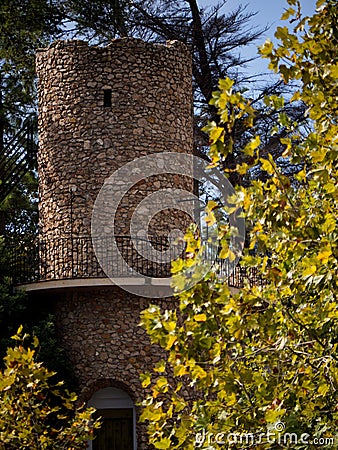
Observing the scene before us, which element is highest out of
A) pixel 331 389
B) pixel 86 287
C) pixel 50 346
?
pixel 86 287

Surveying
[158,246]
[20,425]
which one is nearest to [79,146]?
[158,246]

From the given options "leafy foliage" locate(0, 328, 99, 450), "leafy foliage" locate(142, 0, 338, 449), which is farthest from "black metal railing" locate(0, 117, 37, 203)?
"leafy foliage" locate(142, 0, 338, 449)

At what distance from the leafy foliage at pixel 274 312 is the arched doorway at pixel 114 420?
10293 mm

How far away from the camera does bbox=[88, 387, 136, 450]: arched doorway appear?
15.0m

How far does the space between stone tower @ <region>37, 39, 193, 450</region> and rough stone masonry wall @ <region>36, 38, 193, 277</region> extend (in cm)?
2

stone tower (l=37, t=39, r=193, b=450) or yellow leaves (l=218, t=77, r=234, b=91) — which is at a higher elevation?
stone tower (l=37, t=39, r=193, b=450)

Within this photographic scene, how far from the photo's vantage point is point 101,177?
1540cm

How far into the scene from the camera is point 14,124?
21.1m

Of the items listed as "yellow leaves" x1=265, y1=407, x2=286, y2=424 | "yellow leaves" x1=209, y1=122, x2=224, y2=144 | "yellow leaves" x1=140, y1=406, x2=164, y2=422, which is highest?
"yellow leaves" x1=209, y1=122, x2=224, y2=144

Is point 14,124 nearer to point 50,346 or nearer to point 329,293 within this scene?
point 50,346

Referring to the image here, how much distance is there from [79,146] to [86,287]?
2.58 meters

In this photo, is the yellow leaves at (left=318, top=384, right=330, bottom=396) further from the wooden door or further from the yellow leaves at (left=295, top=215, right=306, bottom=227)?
the wooden door

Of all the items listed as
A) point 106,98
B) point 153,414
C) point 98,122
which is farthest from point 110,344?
point 153,414

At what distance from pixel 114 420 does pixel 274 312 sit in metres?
10.9
